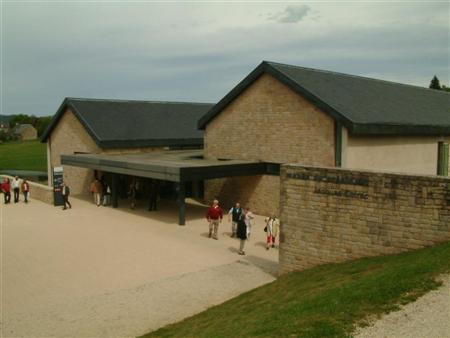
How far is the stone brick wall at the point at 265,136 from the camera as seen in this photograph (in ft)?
60.8

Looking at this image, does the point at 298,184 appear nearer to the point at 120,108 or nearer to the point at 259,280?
the point at 259,280

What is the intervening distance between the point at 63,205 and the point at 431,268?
19475 millimetres

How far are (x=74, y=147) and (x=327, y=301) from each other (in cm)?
2508

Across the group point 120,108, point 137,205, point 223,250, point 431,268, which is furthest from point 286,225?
point 120,108

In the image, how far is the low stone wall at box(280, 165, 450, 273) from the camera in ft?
32.0

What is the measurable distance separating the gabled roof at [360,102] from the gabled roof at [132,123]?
5.67m

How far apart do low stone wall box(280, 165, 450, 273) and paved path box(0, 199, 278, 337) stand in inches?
59.7

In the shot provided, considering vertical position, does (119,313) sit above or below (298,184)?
below

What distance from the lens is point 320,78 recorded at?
21.5 m

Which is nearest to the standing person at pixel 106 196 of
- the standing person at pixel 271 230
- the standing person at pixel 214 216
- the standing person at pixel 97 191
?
the standing person at pixel 97 191

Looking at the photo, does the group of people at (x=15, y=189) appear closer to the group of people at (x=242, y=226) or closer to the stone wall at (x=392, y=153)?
the group of people at (x=242, y=226)

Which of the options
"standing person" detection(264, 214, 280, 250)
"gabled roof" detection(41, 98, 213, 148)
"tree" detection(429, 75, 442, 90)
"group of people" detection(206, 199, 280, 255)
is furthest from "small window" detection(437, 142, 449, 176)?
"tree" detection(429, 75, 442, 90)

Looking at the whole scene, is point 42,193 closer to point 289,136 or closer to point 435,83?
point 289,136

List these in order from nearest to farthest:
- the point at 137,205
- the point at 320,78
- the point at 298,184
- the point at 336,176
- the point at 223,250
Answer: the point at 336,176 → the point at 298,184 → the point at 223,250 → the point at 320,78 → the point at 137,205
